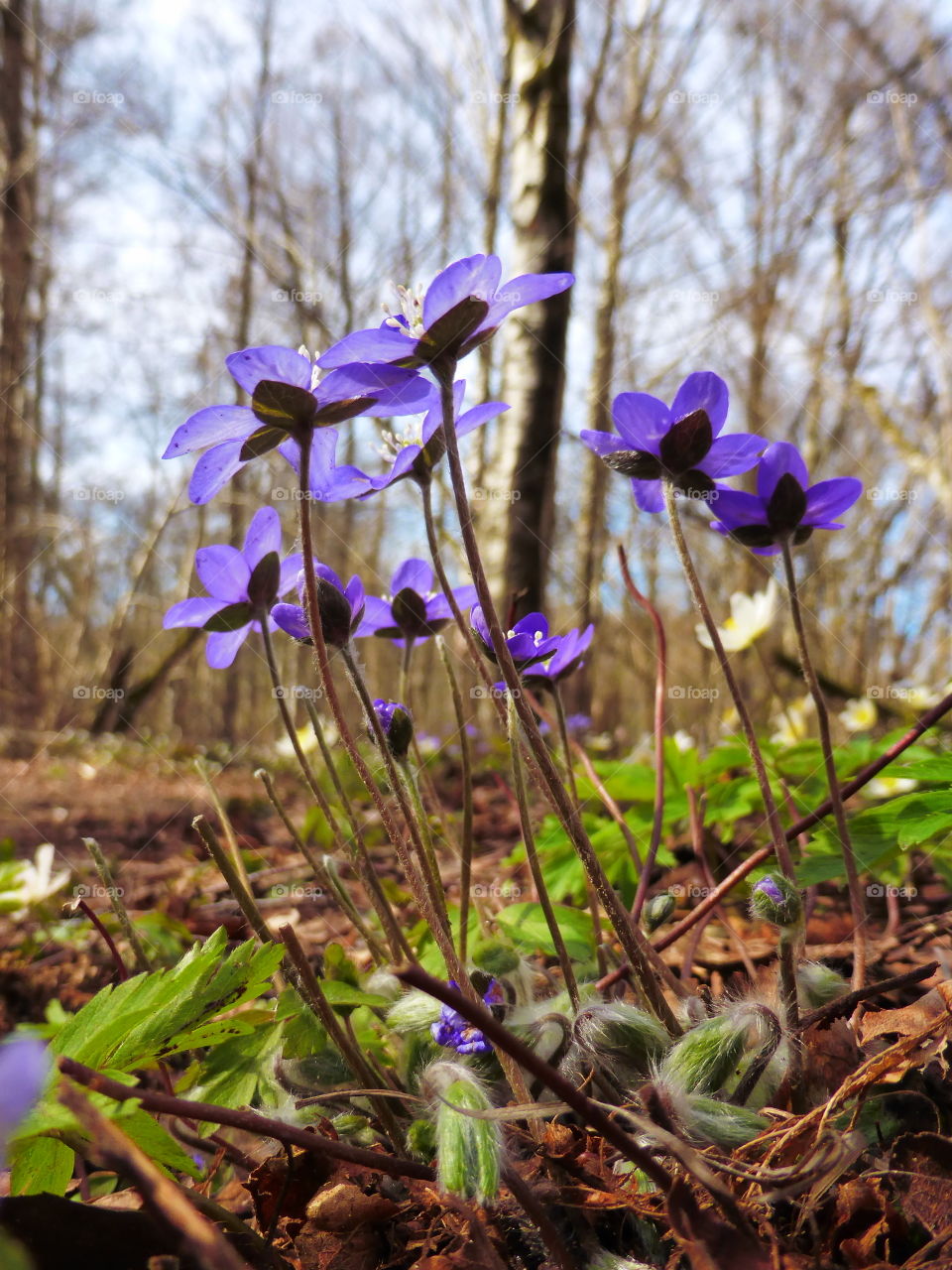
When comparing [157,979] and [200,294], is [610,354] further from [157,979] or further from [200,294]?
[157,979]

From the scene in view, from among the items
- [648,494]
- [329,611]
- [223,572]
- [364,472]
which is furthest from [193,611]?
[648,494]

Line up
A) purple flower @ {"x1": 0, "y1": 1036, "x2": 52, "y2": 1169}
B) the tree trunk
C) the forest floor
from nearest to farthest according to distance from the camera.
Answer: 1. purple flower @ {"x1": 0, "y1": 1036, "x2": 52, "y2": 1169}
2. the forest floor
3. the tree trunk

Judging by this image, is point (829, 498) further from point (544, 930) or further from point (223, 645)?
point (223, 645)

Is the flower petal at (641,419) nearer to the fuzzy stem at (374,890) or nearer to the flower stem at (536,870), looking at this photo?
the flower stem at (536,870)

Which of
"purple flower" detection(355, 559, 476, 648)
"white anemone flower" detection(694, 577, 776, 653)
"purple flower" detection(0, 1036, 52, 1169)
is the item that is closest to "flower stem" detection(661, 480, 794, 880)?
"purple flower" detection(355, 559, 476, 648)

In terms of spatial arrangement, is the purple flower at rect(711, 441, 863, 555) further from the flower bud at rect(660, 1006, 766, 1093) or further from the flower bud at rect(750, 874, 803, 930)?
the flower bud at rect(660, 1006, 766, 1093)

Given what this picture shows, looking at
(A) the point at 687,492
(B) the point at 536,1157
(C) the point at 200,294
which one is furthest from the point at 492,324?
(C) the point at 200,294

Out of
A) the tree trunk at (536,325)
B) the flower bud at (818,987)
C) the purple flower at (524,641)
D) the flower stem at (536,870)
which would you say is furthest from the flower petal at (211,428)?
the tree trunk at (536,325)
